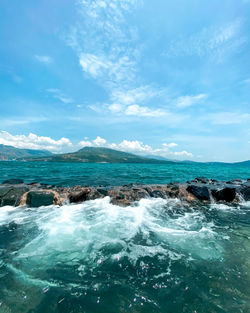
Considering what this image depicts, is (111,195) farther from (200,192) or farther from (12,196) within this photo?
(200,192)

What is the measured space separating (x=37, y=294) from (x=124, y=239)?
4.34 metres

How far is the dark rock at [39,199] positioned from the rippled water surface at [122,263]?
1558 mm

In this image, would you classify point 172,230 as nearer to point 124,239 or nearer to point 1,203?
point 124,239

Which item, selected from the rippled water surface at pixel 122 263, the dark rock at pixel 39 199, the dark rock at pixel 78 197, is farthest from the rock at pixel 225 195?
the dark rock at pixel 39 199

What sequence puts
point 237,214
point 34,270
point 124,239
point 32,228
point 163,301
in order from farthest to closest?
point 237,214
point 32,228
point 124,239
point 34,270
point 163,301

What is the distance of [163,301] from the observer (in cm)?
415

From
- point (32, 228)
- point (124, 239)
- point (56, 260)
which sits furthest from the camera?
point (32, 228)

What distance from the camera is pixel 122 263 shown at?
19.1 ft

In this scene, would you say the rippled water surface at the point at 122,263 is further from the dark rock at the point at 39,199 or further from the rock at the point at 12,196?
the rock at the point at 12,196

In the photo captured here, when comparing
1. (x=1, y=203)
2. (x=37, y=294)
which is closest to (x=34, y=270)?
(x=37, y=294)

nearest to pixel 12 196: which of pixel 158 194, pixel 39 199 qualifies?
pixel 39 199

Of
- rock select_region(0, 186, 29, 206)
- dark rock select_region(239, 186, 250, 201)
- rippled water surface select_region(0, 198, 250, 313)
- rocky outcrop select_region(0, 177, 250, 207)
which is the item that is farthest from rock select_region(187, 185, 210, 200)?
rock select_region(0, 186, 29, 206)

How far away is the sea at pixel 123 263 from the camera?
4.10 meters

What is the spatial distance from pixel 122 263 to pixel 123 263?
40 mm
